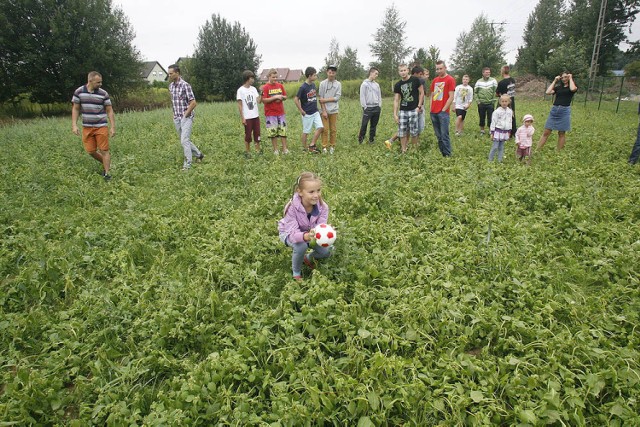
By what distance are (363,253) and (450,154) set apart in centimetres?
523

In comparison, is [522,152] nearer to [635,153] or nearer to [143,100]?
[635,153]

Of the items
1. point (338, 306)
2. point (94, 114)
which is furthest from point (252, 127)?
point (338, 306)

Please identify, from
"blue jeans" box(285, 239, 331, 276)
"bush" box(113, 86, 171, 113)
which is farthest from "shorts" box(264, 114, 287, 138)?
"bush" box(113, 86, 171, 113)

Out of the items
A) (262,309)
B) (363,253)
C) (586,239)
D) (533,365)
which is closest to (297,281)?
(262,309)

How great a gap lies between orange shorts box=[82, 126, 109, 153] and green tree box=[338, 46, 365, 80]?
148ft

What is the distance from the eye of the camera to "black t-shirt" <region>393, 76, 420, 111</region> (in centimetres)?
836

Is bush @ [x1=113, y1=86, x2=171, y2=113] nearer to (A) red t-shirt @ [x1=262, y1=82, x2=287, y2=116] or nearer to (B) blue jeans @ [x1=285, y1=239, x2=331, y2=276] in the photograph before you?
(A) red t-shirt @ [x1=262, y1=82, x2=287, y2=116]

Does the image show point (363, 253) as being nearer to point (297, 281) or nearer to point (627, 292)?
point (297, 281)

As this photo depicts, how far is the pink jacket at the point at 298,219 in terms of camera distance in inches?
149

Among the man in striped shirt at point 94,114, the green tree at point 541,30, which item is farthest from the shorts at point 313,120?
the green tree at point 541,30

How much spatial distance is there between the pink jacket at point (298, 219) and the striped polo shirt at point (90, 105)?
19.0 ft

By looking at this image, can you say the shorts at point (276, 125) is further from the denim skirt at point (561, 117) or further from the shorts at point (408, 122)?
the denim skirt at point (561, 117)

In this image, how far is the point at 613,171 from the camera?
258 inches

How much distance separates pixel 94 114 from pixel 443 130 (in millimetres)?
7228
